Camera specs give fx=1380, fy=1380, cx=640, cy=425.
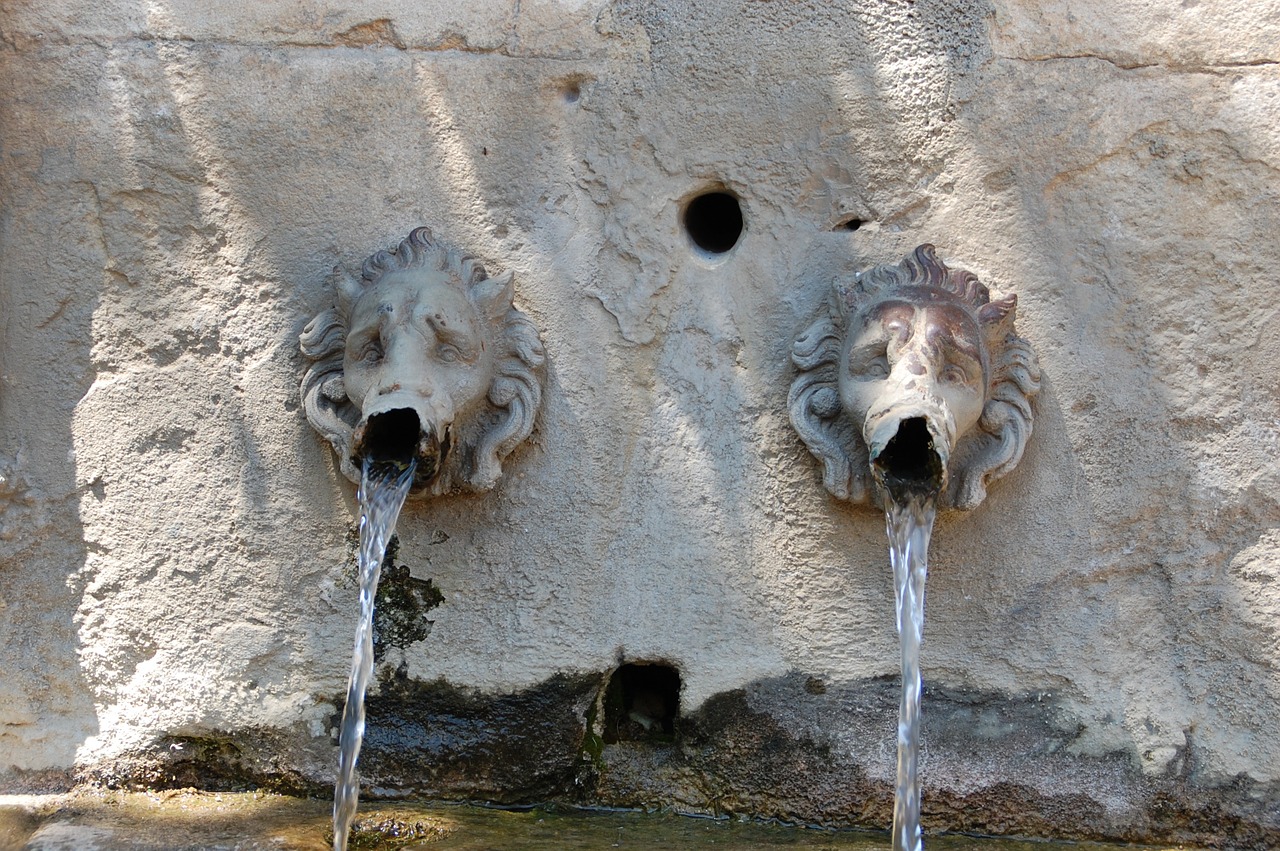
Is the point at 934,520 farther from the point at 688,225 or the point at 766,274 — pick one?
the point at 688,225

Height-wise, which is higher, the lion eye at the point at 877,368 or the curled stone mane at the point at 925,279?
the curled stone mane at the point at 925,279

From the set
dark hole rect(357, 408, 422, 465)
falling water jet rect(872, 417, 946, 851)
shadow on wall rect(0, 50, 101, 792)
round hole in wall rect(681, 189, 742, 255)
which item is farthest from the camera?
round hole in wall rect(681, 189, 742, 255)

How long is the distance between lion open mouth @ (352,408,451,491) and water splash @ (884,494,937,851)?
708mm

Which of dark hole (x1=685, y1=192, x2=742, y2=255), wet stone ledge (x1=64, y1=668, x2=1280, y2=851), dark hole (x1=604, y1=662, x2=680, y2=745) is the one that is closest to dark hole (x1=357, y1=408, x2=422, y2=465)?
wet stone ledge (x1=64, y1=668, x2=1280, y2=851)

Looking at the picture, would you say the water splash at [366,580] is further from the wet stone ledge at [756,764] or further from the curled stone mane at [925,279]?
the curled stone mane at [925,279]

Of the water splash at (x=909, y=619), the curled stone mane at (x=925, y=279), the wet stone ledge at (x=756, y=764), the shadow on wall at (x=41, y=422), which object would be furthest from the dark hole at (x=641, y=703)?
the shadow on wall at (x=41, y=422)

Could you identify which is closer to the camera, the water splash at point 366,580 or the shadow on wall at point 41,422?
the water splash at point 366,580

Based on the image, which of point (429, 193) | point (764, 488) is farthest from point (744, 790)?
point (429, 193)

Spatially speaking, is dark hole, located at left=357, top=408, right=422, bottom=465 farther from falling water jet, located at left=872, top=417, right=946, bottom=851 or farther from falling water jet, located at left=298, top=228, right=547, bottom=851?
falling water jet, located at left=872, top=417, right=946, bottom=851

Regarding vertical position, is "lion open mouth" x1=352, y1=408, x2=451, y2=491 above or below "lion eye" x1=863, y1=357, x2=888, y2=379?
below

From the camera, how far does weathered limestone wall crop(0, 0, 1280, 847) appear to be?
2.20 metres

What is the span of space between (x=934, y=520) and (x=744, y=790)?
0.53 meters

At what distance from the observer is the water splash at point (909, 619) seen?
81.5 inches

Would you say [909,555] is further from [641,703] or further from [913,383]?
[641,703]
